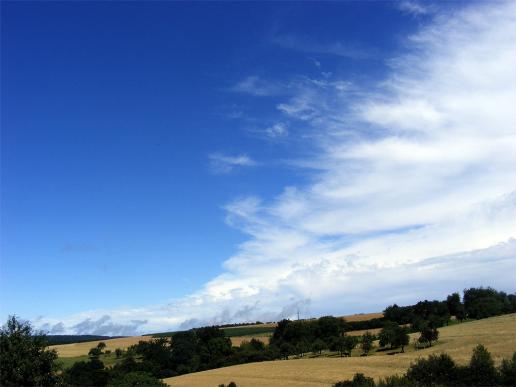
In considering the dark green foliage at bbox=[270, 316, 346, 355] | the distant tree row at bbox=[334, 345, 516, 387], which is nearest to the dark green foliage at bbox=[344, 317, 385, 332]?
the dark green foliage at bbox=[270, 316, 346, 355]

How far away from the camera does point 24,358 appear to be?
32.6m

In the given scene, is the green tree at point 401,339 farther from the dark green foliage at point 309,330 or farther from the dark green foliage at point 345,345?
the dark green foliage at point 309,330

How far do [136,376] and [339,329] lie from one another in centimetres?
9398

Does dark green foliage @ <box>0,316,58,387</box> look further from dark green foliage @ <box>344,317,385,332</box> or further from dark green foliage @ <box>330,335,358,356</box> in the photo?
dark green foliage @ <box>344,317,385,332</box>

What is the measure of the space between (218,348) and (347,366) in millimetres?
64234

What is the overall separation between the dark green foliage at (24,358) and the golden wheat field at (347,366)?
42.5m

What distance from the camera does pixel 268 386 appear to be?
73125 mm

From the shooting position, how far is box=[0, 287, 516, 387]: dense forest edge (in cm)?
3319

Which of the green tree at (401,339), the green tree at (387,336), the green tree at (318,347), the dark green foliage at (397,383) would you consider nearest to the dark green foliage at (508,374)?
the dark green foliage at (397,383)

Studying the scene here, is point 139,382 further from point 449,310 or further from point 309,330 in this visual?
point 449,310

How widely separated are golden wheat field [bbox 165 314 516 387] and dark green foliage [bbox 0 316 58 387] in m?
42.5

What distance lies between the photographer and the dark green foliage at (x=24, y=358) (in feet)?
104

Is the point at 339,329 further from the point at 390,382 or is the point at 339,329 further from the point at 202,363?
the point at 390,382

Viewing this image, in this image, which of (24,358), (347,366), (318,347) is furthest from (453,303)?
(24,358)
